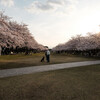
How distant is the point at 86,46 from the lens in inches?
1577

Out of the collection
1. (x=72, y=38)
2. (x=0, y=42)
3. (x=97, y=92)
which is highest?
(x=72, y=38)

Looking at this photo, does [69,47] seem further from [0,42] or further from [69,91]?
[69,91]

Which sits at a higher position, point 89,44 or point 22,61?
point 89,44

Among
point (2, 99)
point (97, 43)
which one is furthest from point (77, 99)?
point (97, 43)

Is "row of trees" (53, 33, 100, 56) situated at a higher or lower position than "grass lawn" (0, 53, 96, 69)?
higher

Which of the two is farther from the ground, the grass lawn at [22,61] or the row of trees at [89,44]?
the row of trees at [89,44]

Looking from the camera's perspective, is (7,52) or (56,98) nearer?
(56,98)

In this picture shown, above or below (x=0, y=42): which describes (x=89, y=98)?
below

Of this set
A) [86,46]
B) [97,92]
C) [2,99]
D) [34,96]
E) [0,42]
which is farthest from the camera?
[86,46]

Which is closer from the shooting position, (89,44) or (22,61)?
(22,61)

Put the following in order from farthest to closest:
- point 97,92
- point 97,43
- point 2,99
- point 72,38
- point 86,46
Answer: point 72,38, point 86,46, point 97,43, point 97,92, point 2,99

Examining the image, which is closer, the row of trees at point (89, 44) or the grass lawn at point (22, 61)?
the grass lawn at point (22, 61)

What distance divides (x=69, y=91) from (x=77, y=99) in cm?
88

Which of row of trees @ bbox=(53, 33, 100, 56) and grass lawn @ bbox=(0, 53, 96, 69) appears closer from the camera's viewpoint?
grass lawn @ bbox=(0, 53, 96, 69)
